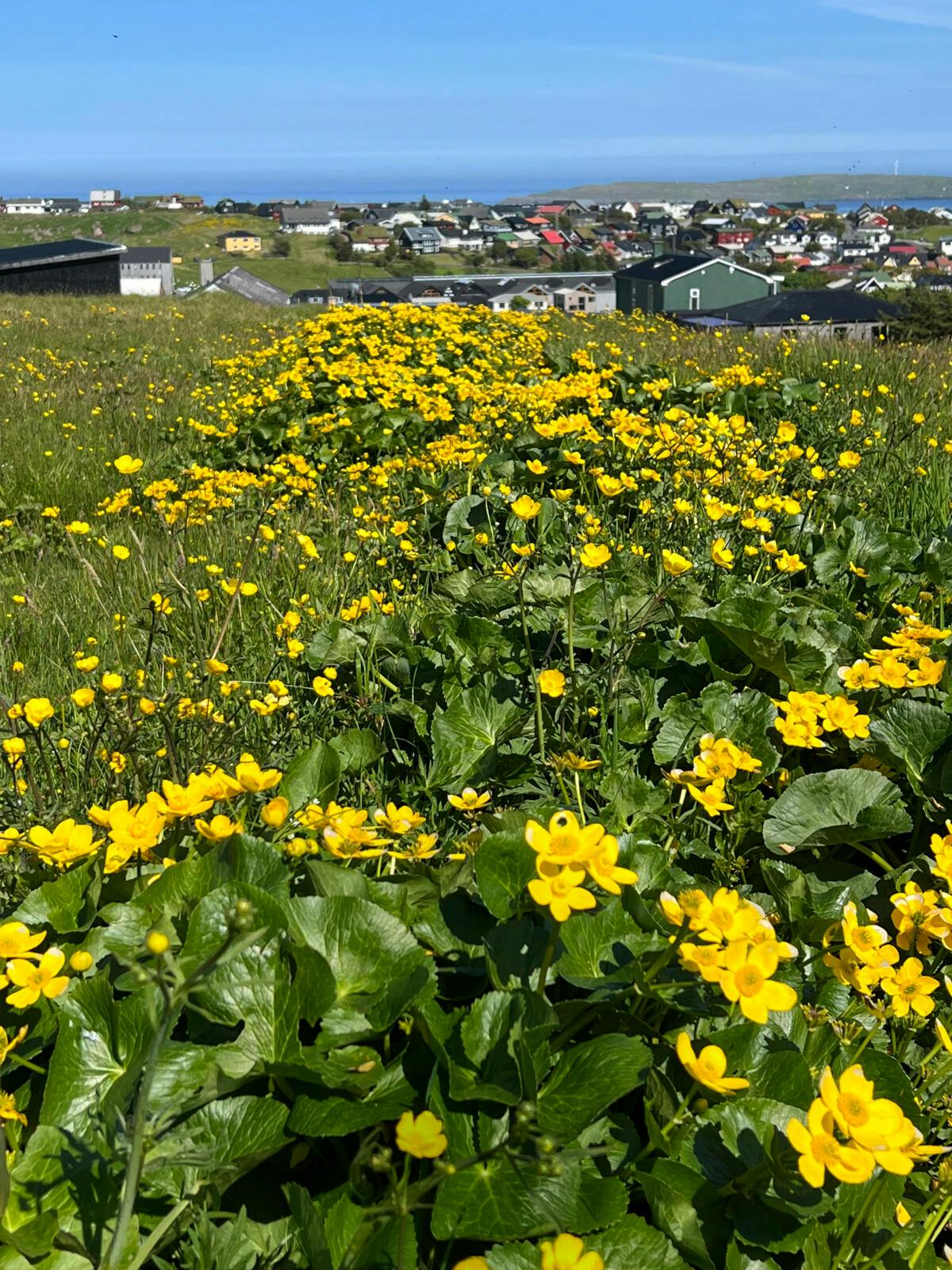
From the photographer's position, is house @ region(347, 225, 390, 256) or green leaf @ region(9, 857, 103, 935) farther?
house @ region(347, 225, 390, 256)

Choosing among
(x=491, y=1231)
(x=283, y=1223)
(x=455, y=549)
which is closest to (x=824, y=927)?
(x=491, y=1231)

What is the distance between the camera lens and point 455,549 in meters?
3.77

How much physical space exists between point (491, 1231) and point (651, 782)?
140 centimetres

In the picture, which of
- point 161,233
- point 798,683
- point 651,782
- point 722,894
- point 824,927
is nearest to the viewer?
point 722,894

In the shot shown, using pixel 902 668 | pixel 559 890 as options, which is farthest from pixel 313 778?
pixel 902 668

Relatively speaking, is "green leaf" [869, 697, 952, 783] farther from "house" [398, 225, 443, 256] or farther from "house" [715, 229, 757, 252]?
"house" [715, 229, 757, 252]

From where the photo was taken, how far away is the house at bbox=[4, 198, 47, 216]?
157125 mm

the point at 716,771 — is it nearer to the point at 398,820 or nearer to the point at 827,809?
the point at 827,809

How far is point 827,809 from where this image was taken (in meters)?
2.11

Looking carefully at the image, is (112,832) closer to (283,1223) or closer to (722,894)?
(283,1223)

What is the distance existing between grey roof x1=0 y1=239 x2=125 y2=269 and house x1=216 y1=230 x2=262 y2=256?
91.5 metres

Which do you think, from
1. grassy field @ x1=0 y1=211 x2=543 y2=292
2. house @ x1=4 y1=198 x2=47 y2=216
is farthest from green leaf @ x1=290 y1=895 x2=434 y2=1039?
house @ x1=4 y1=198 x2=47 y2=216

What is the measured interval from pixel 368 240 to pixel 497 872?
142 m

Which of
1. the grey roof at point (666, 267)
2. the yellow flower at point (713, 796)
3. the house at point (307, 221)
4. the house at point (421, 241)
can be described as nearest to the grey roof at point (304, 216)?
the house at point (307, 221)
